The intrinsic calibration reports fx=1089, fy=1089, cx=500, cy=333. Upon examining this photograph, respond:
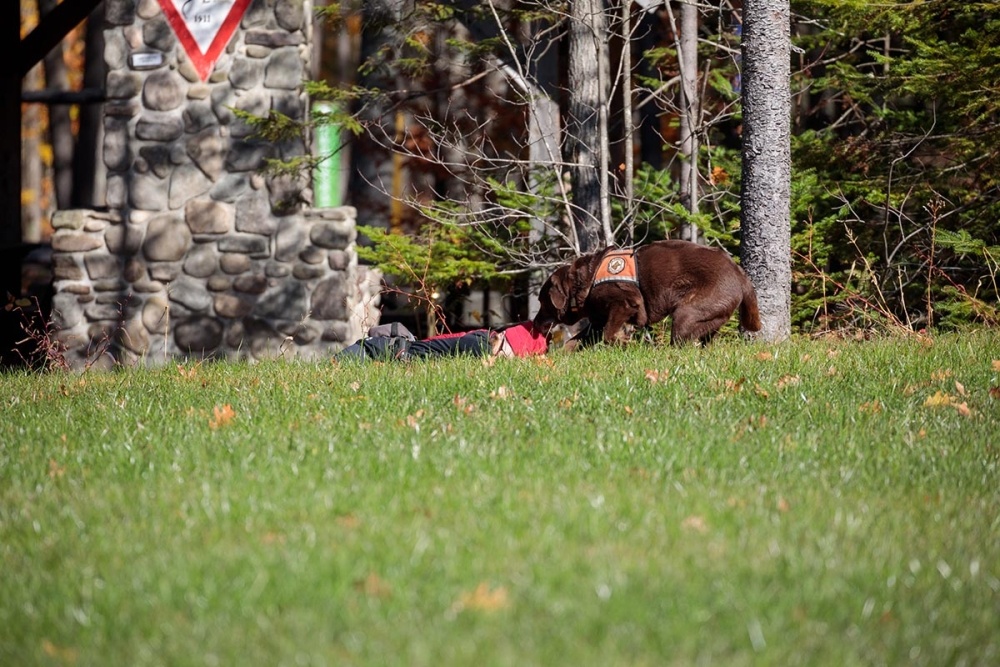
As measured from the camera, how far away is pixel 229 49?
33.0 feet

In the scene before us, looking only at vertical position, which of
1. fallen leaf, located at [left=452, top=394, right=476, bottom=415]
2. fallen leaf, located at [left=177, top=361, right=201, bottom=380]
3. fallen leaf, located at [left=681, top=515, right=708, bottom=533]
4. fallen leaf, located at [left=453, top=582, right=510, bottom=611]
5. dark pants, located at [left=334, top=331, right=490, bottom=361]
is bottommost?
fallen leaf, located at [left=453, top=582, right=510, bottom=611]

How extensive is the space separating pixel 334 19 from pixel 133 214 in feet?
9.70

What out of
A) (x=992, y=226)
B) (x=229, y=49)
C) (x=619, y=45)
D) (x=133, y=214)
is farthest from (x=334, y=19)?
(x=992, y=226)

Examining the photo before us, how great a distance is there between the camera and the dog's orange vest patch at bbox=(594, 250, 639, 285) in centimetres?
792

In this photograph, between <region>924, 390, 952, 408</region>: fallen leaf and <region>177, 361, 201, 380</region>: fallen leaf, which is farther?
<region>177, 361, 201, 380</region>: fallen leaf

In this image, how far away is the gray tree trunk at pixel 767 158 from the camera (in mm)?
8773

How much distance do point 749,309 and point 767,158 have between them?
61.2 inches

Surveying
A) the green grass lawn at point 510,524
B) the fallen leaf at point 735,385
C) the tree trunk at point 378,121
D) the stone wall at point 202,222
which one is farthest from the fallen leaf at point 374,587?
the stone wall at point 202,222

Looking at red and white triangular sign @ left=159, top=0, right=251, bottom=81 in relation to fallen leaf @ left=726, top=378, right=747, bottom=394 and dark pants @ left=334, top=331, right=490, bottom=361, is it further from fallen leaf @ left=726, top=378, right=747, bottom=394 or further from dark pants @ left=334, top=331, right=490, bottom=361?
fallen leaf @ left=726, top=378, right=747, bottom=394

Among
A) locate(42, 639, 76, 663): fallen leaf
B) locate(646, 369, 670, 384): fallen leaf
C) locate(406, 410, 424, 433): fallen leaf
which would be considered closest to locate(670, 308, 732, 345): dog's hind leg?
locate(646, 369, 670, 384): fallen leaf

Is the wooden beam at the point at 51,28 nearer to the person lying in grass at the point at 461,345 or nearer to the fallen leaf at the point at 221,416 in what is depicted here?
the person lying in grass at the point at 461,345

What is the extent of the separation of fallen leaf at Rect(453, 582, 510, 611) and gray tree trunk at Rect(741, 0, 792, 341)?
20.2 ft

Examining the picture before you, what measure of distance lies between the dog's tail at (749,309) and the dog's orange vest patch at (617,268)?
0.78 m

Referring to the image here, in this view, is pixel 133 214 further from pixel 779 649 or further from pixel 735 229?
pixel 779 649
